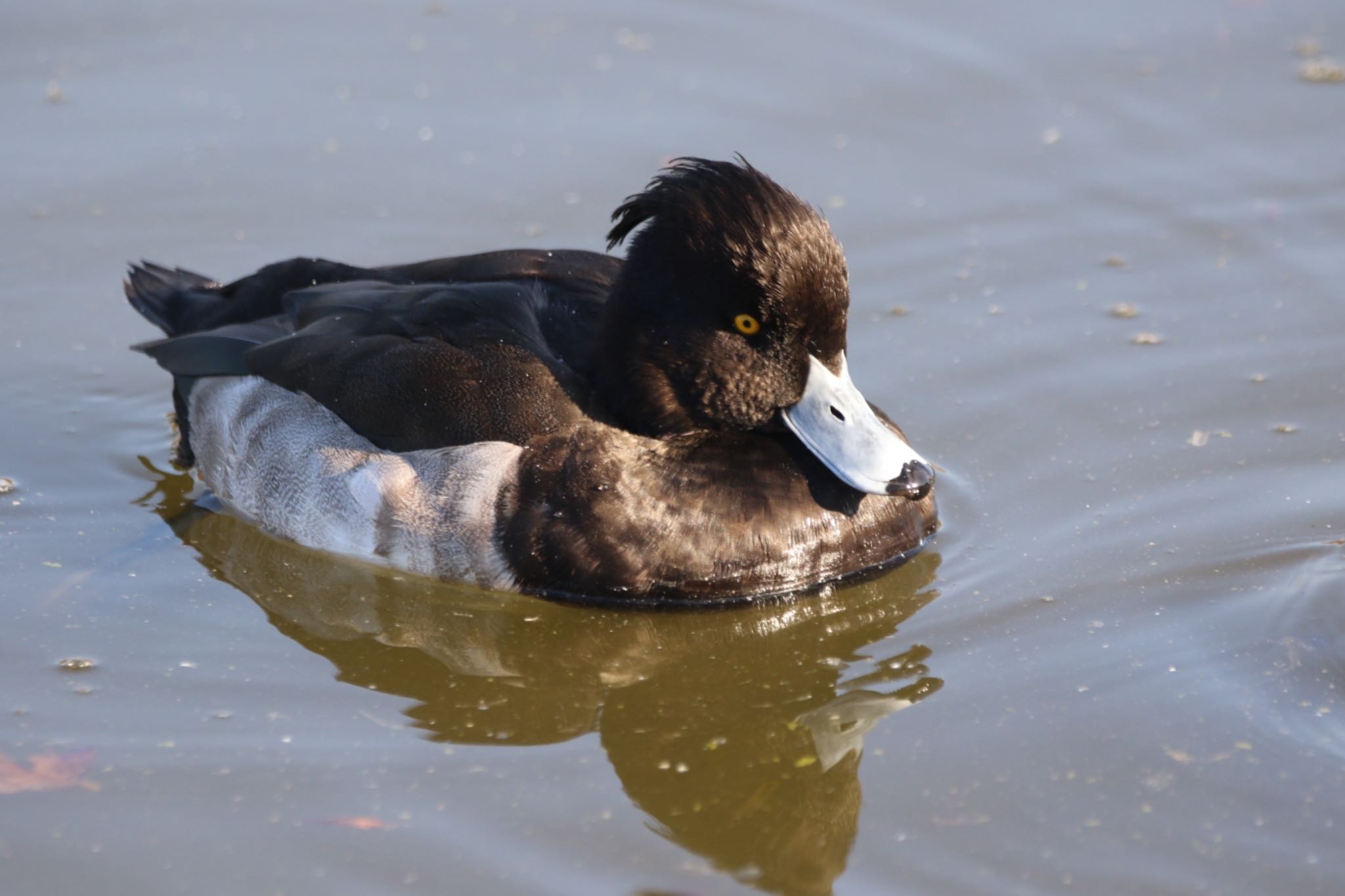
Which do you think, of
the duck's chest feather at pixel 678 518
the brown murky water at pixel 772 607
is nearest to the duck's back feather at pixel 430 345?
the duck's chest feather at pixel 678 518

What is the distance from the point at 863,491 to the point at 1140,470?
1.23 metres

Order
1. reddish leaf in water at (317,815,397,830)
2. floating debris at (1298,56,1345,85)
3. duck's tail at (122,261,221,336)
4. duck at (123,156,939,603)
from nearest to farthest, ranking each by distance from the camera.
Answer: reddish leaf in water at (317,815,397,830)
duck at (123,156,939,603)
duck's tail at (122,261,221,336)
floating debris at (1298,56,1345,85)

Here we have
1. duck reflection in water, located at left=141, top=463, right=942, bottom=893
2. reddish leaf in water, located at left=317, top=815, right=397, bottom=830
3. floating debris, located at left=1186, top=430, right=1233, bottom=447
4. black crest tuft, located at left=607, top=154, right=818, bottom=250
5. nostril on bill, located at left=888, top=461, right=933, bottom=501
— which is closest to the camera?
reddish leaf in water, located at left=317, top=815, right=397, bottom=830

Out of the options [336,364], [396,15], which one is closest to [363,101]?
[396,15]

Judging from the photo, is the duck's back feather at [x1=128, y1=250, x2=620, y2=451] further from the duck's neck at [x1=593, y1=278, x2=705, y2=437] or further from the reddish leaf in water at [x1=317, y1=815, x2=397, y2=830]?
the reddish leaf in water at [x1=317, y1=815, x2=397, y2=830]

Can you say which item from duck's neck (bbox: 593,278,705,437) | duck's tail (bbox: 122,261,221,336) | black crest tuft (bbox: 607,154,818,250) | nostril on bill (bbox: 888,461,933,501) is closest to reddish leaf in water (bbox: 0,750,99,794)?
duck's neck (bbox: 593,278,705,437)

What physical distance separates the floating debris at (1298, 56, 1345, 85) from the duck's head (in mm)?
4247

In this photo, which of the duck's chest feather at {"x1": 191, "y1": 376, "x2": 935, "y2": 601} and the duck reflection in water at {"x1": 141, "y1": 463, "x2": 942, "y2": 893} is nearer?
the duck reflection in water at {"x1": 141, "y1": 463, "x2": 942, "y2": 893}

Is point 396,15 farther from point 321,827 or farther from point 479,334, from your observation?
point 321,827

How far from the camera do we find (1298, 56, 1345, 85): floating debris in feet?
27.8

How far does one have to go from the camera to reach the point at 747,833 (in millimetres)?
4395

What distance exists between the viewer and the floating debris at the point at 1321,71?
8.48 metres

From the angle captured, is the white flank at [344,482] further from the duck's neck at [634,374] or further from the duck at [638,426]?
the duck's neck at [634,374]

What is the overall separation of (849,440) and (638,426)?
697 millimetres
